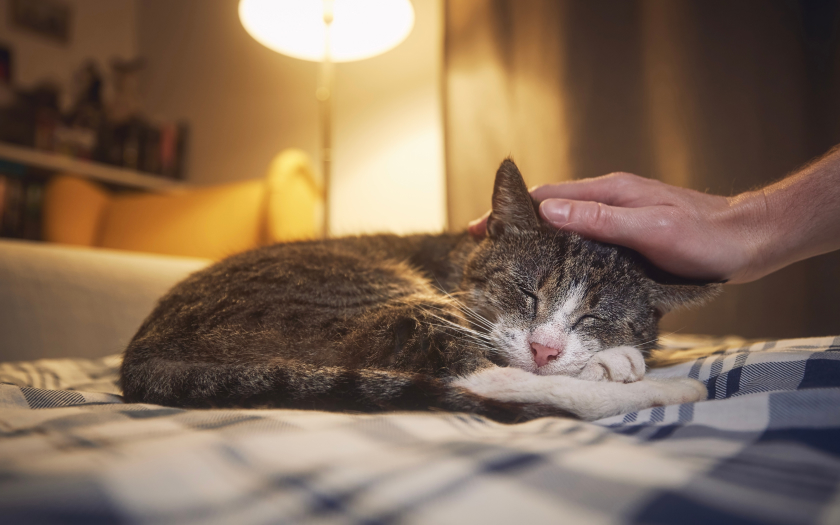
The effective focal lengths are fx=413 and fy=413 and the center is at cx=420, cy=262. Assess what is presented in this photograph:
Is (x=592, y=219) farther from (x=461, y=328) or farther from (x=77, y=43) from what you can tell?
(x=77, y=43)

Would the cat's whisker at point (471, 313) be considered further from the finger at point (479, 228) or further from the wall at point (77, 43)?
the wall at point (77, 43)

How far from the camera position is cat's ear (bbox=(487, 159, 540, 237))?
987mm

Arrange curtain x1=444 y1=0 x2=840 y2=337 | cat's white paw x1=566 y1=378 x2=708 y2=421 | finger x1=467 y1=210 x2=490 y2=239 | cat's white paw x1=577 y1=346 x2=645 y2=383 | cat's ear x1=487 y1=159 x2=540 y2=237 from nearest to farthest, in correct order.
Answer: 1. cat's white paw x1=566 y1=378 x2=708 y2=421
2. cat's white paw x1=577 y1=346 x2=645 y2=383
3. cat's ear x1=487 y1=159 x2=540 y2=237
4. finger x1=467 y1=210 x2=490 y2=239
5. curtain x1=444 y1=0 x2=840 y2=337

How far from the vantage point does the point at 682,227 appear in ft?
2.87

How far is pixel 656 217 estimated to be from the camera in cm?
89

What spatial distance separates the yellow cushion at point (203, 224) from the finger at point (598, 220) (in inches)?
71.6

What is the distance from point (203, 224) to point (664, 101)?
2.40 m

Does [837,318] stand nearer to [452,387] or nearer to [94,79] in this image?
[452,387]

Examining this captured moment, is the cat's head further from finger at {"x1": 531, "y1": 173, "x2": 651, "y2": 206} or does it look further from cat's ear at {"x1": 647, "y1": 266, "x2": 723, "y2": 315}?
finger at {"x1": 531, "y1": 173, "x2": 651, "y2": 206}

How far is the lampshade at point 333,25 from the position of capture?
73.6 inches

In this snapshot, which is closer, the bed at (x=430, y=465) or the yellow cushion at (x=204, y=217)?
the bed at (x=430, y=465)

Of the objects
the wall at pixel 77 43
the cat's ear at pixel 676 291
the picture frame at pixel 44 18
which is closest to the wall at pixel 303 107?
the wall at pixel 77 43

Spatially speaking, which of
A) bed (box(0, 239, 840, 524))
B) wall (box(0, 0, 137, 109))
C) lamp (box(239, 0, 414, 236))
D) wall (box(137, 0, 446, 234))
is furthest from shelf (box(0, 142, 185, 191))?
bed (box(0, 239, 840, 524))

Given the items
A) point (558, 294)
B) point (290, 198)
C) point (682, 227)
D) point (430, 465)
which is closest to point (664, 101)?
point (682, 227)
